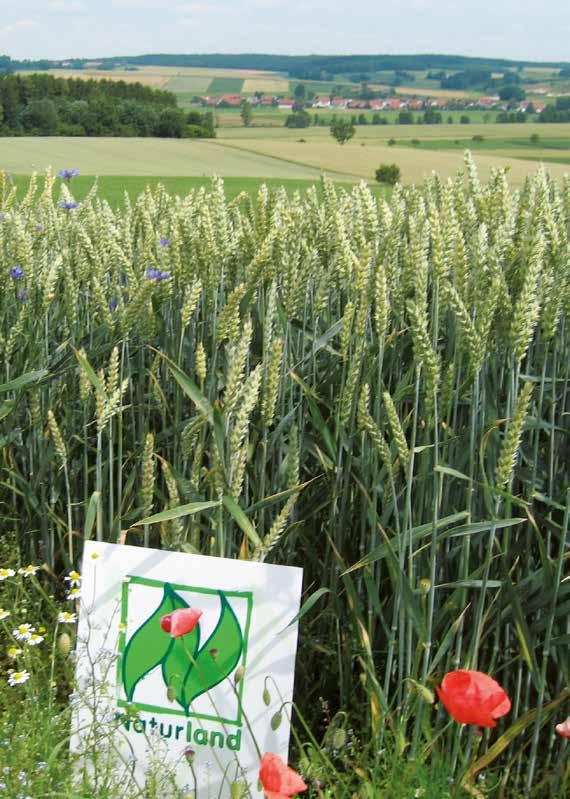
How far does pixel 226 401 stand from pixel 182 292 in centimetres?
91

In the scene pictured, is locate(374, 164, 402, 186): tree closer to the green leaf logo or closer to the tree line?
the tree line

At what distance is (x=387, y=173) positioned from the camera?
46.6 ft

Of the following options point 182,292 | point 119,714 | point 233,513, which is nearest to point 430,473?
point 233,513

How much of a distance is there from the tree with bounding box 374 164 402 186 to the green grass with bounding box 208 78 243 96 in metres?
29.3

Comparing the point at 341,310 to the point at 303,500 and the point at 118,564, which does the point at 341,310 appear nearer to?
the point at 303,500

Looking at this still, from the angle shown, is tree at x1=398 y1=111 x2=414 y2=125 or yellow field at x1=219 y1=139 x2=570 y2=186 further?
tree at x1=398 y1=111 x2=414 y2=125

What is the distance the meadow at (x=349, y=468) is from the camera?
69.7 inches

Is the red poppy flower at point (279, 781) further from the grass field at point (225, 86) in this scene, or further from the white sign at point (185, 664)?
the grass field at point (225, 86)

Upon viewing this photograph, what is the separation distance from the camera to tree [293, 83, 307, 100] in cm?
4362

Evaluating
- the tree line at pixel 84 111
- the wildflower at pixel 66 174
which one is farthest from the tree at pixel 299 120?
the wildflower at pixel 66 174

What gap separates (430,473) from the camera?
191 centimetres

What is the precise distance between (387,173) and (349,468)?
1275cm

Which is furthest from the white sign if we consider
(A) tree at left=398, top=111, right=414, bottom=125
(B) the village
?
(A) tree at left=398, top=111, right=414, bottom=125

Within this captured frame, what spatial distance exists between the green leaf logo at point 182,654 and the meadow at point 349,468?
5.3 inches
